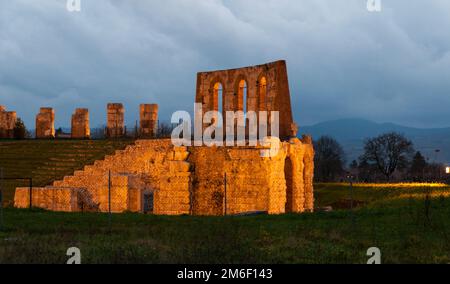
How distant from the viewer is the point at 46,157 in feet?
118

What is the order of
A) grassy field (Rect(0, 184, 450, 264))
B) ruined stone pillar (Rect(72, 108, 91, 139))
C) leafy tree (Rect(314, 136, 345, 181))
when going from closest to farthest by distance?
grassy field (Rect(0, 184, 450, 264))
ruined stone pillar (Rect(72, 108, 91, 139))
leafy tree (Rect(314, 136, 345, 181))

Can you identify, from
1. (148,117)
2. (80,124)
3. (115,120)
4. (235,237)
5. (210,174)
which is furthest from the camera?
(80,124)

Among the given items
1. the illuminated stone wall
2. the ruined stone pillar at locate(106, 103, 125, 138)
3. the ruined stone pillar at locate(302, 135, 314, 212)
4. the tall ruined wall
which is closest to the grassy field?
the illuminated stone wall

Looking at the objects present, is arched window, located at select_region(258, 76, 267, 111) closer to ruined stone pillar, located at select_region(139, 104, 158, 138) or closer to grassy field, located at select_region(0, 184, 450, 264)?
ruined stone pillar, located at select_region(139, 104, 158, 138)

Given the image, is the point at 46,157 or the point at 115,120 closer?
Answer: the point at 46,157

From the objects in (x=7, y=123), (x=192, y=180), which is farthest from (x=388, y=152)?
(x=192, y=180)

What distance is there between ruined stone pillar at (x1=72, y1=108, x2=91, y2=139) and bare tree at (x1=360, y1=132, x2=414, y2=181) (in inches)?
1619

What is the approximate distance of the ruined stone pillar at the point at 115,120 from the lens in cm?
4306

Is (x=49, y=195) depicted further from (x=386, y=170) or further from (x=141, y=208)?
(x=386, y=170)

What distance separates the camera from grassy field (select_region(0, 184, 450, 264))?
13.1 m

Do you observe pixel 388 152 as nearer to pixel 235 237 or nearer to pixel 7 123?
pixel 7 123

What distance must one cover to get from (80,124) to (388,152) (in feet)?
154
